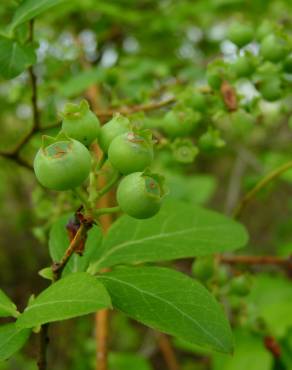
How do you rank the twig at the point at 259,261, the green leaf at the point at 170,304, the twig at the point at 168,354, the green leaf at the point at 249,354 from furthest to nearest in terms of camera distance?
1. the twig at the point at 168,354
2. the green leaf at the point at 249,354
3. the twig at the point at 259,261
4. the green leaf at the point at 170,304

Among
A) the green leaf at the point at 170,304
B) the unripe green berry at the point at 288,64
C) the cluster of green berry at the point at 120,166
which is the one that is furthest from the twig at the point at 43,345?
the unripe green berry at the point at 288,64

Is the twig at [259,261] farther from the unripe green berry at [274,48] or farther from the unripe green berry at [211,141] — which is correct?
the unripe green berry at [274,48]

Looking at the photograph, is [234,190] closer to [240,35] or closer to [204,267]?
[204,267]

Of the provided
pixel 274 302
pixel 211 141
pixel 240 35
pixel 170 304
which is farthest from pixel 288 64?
pixel 274 302

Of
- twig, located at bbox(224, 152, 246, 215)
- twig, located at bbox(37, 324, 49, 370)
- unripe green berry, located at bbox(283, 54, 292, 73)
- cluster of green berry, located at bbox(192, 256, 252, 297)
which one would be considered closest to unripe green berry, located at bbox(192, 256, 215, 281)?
cluster of green berry, located at bbox(192, 256, 252, 297)

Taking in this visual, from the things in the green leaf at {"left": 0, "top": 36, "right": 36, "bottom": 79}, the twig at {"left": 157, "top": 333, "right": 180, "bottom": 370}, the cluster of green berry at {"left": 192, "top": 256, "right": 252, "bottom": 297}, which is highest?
the green leaf at {"left": 0, "top": 36, "right": 36, "bottom": 79}

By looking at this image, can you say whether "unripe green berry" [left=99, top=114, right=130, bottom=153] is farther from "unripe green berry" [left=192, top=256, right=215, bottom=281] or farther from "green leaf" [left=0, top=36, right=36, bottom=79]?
"unripe green berry" [left=192, top=256, right=215, bottom=281]
